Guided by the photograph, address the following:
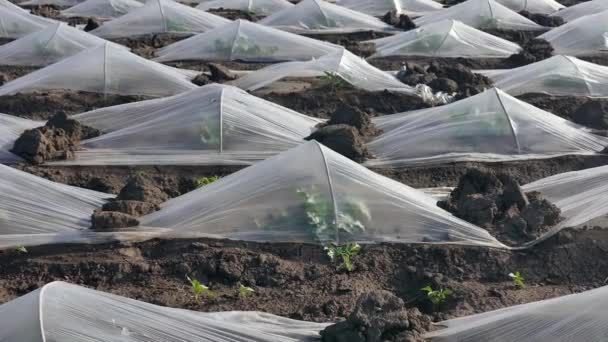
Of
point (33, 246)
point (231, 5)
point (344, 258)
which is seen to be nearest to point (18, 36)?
point (231, 5)

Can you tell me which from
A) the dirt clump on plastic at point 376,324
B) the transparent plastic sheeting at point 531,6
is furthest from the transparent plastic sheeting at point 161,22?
the dirt clump on plastic at point 376,324

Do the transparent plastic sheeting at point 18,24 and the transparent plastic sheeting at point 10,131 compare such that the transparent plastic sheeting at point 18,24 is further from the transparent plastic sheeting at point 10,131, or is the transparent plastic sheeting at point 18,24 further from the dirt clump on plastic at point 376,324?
the dirt clump on plastic at point 376,324

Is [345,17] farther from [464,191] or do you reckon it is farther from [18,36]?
[464,191]

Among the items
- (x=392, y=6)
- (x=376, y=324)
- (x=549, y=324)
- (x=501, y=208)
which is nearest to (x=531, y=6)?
(x=392, y=6)

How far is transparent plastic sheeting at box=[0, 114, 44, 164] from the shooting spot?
344 inches

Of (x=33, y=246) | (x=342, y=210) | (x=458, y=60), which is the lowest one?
(x=33, y=246)

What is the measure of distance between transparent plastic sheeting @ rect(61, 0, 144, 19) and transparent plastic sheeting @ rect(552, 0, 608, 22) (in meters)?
7.39

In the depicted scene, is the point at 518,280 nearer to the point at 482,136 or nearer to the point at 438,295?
the point at 438,295

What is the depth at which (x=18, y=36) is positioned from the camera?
581 inches

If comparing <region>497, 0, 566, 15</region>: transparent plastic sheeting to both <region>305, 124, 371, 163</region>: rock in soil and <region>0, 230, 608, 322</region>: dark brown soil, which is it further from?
<region>0, 230, 608, 322</region>: dark brown soil

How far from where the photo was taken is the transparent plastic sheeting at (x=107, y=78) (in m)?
11.1

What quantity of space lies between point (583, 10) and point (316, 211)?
11.2 m

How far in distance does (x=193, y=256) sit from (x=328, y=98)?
4489 millimetres

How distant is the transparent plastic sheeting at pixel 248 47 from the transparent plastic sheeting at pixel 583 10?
542 centimetres
